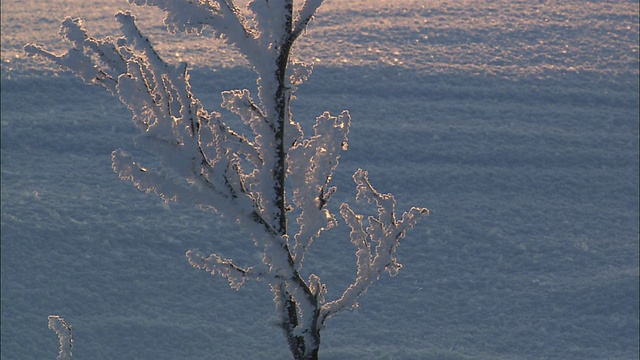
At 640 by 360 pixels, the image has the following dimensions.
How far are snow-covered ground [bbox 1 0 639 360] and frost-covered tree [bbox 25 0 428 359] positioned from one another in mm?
2557

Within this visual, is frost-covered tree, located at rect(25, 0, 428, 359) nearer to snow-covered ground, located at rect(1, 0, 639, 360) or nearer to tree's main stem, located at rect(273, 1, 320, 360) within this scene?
tree's main stem, located at rect(273, 1, 320, 360)

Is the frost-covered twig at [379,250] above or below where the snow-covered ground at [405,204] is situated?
above

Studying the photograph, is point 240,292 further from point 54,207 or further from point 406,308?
point 54,207

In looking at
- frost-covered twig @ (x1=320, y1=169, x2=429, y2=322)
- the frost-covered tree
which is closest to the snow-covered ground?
frost-covered twig @ (x1=320, y1=169, x2=429, y2=322)

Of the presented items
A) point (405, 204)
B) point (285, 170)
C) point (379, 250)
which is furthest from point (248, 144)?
point (405, 204)

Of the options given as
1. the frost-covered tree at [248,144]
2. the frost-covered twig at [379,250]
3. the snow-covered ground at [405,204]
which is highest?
the frost-covered tree at [248,144]

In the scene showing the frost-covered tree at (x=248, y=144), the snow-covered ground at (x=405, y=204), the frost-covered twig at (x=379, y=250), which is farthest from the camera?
the snow-covered ground at (x=405, y=204)

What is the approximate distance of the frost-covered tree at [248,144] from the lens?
2.04 m

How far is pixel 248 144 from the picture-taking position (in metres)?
2.21

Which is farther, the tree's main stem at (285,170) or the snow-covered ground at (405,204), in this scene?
the snow-covered ground at (405,204)

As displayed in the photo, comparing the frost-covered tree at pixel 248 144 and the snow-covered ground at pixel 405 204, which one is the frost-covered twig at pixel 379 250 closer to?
the frost-covered tree at pixel 248 144

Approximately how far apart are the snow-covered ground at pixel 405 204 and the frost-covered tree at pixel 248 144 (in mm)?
2557

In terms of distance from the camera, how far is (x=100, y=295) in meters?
5.24

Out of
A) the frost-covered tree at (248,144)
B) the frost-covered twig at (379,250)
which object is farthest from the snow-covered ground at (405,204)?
the frost-covered tree at (248,144)
